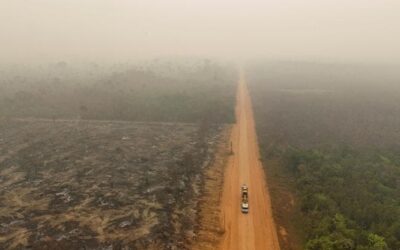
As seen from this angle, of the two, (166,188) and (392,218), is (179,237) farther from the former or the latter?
(392,218)

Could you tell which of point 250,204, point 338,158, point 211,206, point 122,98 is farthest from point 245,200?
point 122,98

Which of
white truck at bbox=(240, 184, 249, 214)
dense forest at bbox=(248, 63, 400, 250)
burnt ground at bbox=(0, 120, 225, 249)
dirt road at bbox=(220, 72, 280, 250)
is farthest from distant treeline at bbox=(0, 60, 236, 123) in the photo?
white truck at bbox=(240, 184, 249, 214)

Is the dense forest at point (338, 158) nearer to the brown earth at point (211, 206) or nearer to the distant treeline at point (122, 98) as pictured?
the brown earth at point (211, 206)

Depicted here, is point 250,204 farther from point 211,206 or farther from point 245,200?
point 211,206

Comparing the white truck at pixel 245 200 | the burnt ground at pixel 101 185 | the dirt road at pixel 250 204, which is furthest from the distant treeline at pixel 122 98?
the white truck at pixel 245 200

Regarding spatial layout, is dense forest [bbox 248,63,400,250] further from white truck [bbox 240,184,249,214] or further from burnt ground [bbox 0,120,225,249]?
burnt ground [bbox 0,120,225,249]

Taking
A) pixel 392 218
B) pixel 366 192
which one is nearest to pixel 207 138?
pixel 366 192
